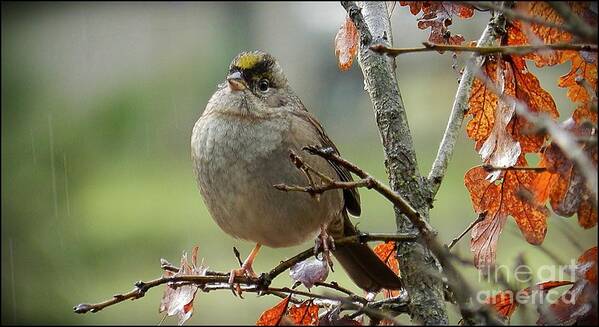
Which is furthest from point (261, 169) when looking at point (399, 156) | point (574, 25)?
point (574, 25)

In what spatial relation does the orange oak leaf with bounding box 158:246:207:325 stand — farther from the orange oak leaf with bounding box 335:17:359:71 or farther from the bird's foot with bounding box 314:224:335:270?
the orange oak leaf with bounding box 335:17:359:71

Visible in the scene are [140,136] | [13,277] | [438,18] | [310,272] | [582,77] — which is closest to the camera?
[582,77]

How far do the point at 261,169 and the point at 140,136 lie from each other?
3798 mm

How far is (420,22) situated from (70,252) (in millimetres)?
3997

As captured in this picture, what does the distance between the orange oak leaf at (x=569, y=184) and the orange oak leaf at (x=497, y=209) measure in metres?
0.30

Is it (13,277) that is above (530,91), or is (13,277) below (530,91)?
below

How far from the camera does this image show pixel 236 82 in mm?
2771

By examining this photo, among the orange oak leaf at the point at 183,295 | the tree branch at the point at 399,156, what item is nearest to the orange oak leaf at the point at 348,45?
the tree branch at the point at 399,156

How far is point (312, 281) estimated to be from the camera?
1797 millimetres

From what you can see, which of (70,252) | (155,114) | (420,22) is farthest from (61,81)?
(420,22)

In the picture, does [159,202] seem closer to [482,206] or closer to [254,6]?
[254,6]

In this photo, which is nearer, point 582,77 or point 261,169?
point 582,77

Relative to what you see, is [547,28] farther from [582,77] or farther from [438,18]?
[438,18]

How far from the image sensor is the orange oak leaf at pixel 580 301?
4.26 ft
